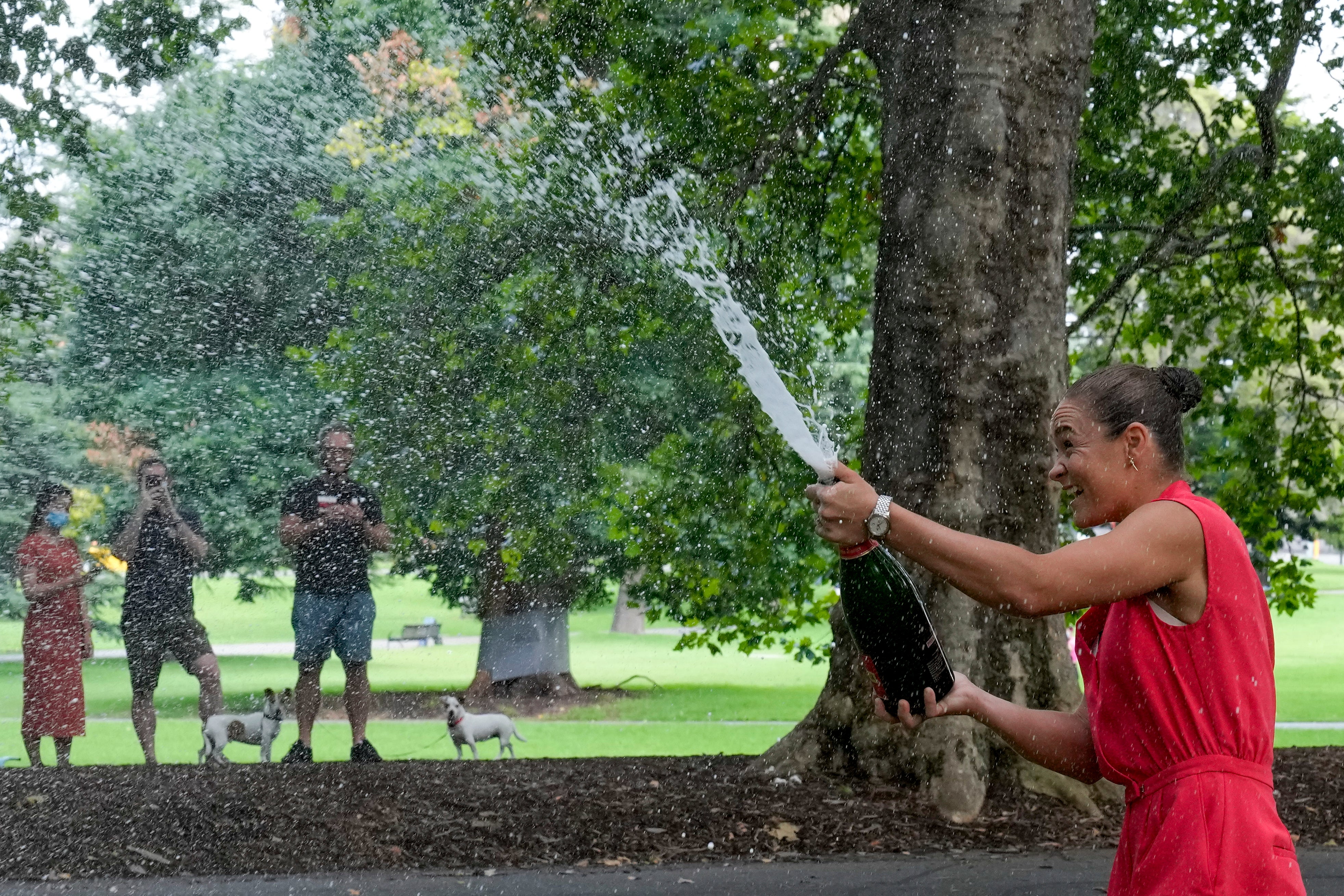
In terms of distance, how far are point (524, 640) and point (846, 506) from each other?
14031 millimetres

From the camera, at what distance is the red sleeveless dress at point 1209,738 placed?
1.89 metres

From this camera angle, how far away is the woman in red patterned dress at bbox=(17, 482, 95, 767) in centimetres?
746

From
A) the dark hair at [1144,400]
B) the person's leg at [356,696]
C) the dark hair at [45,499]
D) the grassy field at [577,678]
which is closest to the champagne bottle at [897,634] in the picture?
the dark hair at [1144,400]

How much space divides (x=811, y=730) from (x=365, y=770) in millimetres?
2021

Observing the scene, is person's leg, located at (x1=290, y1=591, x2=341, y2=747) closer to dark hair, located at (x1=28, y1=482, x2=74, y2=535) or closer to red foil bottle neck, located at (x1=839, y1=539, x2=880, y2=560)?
dark hair, located at (x1=28, y1=482, x2=74, y2=535)

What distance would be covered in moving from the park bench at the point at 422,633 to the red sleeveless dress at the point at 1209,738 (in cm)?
1668

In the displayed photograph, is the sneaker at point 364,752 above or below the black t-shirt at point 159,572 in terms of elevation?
below

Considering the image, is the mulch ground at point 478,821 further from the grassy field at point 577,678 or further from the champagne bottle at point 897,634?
the grassy field at point 577,678

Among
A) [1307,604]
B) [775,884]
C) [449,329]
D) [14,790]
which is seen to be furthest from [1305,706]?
[14,790]

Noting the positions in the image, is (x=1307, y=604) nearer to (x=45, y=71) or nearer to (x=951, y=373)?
(x=951, y=373)

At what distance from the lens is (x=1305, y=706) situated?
15.5 m

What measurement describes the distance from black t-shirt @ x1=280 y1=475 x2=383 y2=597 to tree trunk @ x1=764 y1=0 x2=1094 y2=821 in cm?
331

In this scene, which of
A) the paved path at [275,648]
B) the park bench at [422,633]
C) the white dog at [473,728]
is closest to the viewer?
the white dog at [473,728]

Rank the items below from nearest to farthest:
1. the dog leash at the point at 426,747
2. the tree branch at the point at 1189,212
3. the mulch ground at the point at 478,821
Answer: the mulch ground at the point at 478,821
the tree branch at the point at 1189,212
the dog leash at the point at 426,747
